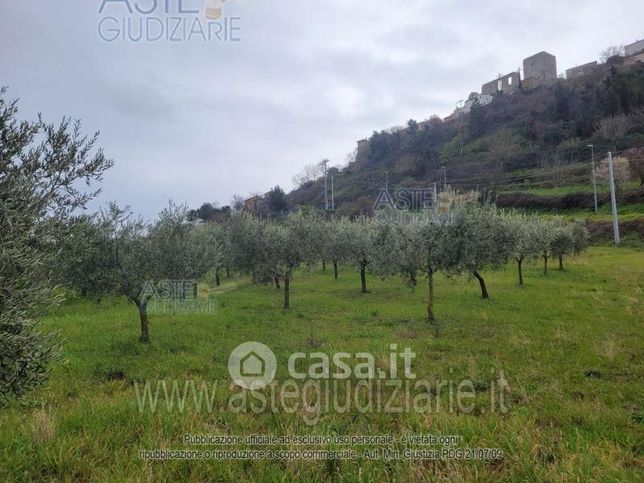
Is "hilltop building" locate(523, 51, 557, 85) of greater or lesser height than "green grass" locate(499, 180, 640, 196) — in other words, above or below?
above

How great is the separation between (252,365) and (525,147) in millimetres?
91373

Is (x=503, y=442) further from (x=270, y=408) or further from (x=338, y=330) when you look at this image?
(x=338, y=330)

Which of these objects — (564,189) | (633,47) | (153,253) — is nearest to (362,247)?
(153,253)

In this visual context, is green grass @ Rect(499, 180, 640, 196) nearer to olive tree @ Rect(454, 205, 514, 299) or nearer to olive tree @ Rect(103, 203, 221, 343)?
olive tree @ Rect(454, 205, 514, 299)

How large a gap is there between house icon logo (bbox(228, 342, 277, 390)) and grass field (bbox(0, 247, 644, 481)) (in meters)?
0.30

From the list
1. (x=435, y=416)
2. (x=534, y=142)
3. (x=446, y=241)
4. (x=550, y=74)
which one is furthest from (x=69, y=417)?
(x=550, y=74)

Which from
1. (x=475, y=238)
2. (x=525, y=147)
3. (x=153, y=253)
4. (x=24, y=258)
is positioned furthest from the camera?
(x=525, y=147)

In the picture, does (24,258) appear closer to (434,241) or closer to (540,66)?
(434,241)

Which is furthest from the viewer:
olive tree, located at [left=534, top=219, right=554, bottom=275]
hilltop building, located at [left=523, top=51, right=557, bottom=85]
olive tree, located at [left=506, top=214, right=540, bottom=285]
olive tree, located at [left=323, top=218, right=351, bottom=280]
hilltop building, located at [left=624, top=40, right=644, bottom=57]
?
hilltop building, located at [left=523, top=51, right=557, bottom=85]

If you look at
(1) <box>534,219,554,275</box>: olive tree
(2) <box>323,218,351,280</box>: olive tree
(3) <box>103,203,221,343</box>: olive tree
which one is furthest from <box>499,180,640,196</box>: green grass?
(3) <box>103,203,221,343</box>: olive tree

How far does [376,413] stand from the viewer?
23.1 ft

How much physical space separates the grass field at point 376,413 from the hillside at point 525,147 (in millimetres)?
54171

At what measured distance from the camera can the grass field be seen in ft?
16.9

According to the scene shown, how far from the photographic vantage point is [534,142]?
84.4m
